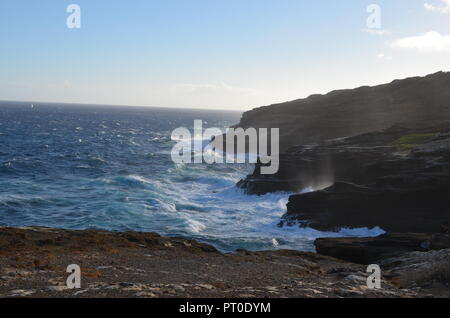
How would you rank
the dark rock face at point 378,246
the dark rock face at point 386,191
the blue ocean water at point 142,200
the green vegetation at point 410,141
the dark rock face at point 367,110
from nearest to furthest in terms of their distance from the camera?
the dark rock face at point 378,246, the dark rock face at point 386,191, the blue ocean water at point 142,200, the green vegetation at point 410,141, the dark rock face at point 367,110

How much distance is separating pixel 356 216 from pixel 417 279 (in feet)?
61.7

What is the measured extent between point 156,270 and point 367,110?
227 ft

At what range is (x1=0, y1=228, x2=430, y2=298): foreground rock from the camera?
45.3 ft

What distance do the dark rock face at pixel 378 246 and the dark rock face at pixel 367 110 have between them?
42.5m

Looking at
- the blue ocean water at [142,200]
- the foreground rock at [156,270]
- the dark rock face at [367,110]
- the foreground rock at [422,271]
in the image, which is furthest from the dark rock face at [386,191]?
the dark rock face at [367,110]

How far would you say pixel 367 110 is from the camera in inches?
3046

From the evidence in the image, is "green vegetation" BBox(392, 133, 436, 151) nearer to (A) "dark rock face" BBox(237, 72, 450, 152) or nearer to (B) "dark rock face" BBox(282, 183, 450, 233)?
(B) "dark rock face" BBox(282, 183, 450, 233)

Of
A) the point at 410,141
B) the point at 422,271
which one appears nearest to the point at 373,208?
the point at 410,141

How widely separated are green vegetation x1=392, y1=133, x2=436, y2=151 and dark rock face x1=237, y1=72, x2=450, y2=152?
54.8ft

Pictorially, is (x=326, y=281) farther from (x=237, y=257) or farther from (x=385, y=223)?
(x=385, y=223)

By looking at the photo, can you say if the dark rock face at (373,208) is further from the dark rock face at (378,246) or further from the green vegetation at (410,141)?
the green vegetation at (410,141)

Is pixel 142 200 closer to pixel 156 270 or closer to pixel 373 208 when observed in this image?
pixel 373 208

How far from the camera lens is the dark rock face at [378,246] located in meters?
23.2
